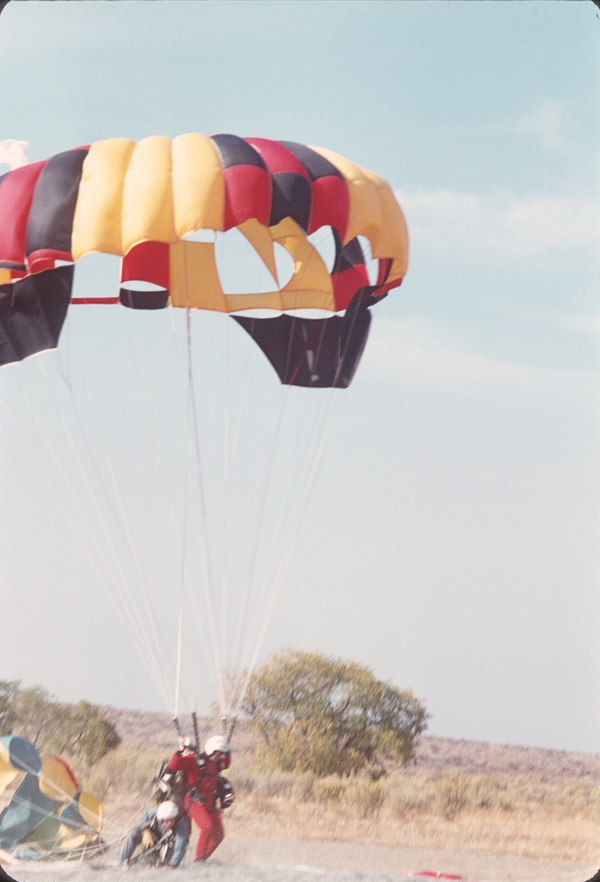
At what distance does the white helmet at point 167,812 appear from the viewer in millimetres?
7457

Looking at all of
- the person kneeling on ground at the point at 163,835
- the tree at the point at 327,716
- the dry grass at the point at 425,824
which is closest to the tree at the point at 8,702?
the tree at the point at 327,716

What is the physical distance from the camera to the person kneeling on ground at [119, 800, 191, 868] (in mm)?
7480

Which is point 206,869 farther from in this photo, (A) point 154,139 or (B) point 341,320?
(A) point 154,139

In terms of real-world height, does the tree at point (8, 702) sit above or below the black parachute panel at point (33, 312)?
below

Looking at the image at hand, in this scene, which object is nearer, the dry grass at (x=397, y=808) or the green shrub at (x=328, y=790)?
the dry grass at (x=397, y=808)

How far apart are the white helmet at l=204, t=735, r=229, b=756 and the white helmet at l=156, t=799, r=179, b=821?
0.42 meters

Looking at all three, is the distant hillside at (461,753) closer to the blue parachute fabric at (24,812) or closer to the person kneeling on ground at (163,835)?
the blue parachute fabric at (24,812)

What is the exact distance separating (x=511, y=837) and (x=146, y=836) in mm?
4180

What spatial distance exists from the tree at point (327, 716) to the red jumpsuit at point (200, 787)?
4.91m

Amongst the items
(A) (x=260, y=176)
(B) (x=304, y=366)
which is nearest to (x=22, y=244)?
(A) (x=260, y=176)

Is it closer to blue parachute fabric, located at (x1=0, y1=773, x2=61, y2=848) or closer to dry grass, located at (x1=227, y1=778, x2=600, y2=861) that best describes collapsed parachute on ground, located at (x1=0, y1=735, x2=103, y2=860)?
blue parachute fabric, located at (x1=0, y1=773, x2=61, y2=848)

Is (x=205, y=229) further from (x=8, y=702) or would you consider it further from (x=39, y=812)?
(x=8, y=702)

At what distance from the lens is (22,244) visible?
757cm

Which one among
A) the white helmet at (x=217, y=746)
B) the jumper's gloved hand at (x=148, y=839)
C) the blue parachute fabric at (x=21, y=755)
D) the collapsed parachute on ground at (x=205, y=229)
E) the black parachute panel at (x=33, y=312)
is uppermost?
the collapsed parachute on ground at (x=205, y=229)
